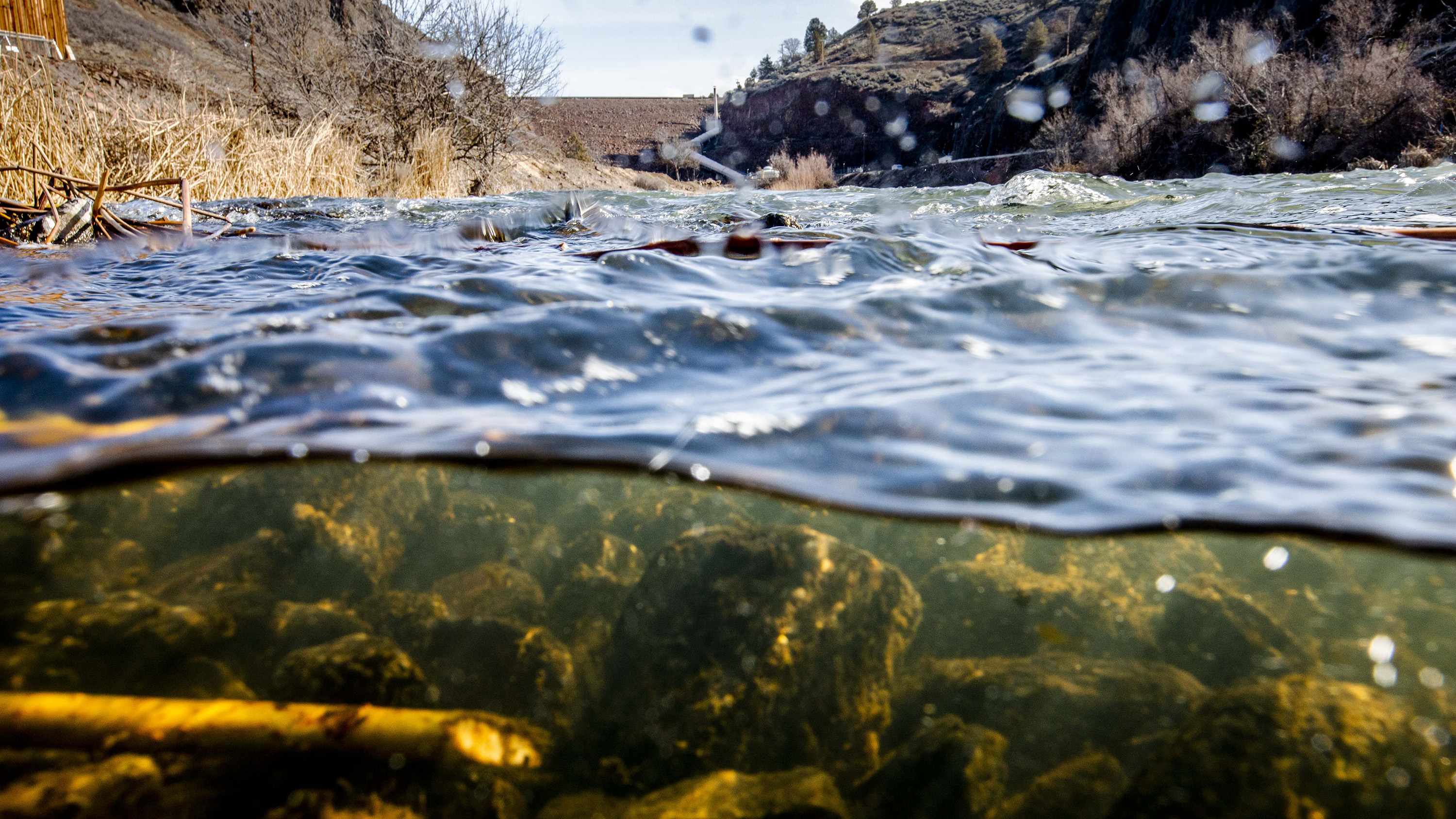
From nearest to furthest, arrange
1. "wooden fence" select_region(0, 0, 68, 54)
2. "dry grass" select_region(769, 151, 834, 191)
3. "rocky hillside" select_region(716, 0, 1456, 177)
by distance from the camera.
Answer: "wooden fence" select_region(0, 0, 68, 54) → "rocky hillside" select_region(716, 0, 1456, 177) → "dry grass" select_region(769, 151, 834, 191)

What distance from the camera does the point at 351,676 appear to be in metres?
1.38

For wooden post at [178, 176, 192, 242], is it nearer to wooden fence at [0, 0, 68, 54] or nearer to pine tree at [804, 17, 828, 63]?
wooden fence at [0, 0, 68, 54]

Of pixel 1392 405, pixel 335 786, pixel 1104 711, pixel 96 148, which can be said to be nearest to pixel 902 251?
pixel 1392 405

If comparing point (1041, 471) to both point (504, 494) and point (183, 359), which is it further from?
point (183, 359)

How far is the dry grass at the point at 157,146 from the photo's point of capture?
22.6 feet

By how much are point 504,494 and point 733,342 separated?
830 millimetres

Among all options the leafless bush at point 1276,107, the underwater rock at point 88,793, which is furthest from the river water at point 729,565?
the leafless bush at point 1276,107

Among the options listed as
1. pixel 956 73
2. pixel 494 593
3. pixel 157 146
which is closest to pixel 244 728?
pixel 494 593

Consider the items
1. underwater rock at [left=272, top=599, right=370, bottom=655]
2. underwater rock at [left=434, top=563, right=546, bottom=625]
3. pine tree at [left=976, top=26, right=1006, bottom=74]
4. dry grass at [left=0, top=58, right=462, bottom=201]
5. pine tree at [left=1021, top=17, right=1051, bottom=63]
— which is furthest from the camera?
pine tree at [left=976, top=26, right=1006, bottom=74]

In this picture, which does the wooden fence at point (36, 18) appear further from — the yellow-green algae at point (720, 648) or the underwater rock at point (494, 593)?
the underwater rock at point (494, 593)

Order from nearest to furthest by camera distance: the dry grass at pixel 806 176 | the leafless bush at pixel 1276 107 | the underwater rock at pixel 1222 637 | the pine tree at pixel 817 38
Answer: the underwater rock at pixel 1222 637
the leafless bush at pixel 1276 107
the dry grass at pixel 806 176
the pine tree at pixel 817 38

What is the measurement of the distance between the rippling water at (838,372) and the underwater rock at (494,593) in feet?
1.23

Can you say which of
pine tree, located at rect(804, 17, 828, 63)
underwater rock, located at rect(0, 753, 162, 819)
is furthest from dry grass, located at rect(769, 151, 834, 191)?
pine tree, located at rect(804, 17, 828, 63)

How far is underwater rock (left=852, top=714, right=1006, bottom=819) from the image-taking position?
1.23 metres
